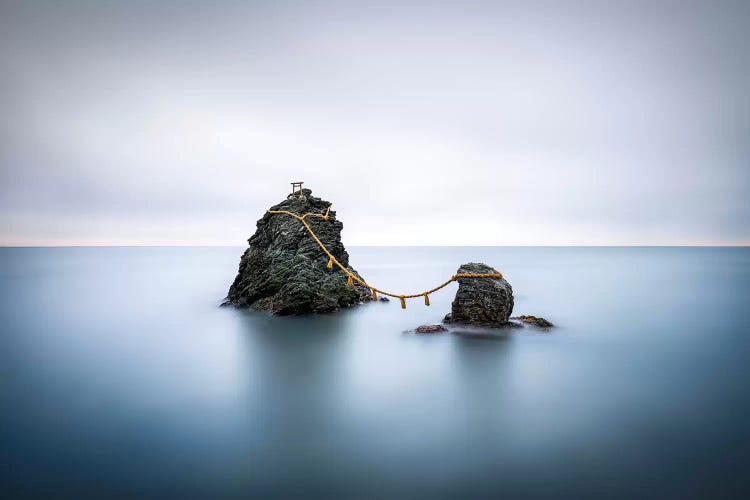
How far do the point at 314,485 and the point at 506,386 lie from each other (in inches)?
153

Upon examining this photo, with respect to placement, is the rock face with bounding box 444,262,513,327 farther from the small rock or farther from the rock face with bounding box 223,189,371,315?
the rock face with bounding box 223,189,371,315

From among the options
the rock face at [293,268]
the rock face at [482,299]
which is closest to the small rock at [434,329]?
the rock face at [482,299]

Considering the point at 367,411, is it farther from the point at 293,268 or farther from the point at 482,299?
the point at 293,268

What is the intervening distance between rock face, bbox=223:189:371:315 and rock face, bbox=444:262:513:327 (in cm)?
407

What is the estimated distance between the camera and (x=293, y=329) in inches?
376

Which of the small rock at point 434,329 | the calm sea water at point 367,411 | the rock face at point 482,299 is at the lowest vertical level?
the calm sea water at point 367,411

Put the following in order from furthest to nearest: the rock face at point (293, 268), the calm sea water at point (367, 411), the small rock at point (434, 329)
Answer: the rock face at point (293, 268), the small rock at point (434, 329), the calm sea water at point (367, 411)

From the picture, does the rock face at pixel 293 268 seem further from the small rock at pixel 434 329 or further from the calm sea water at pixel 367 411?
the small rock at pixel 434 329

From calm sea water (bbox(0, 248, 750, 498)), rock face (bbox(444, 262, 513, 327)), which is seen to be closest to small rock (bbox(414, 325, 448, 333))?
calm sea water (bbox(0, 248, 750, 498))

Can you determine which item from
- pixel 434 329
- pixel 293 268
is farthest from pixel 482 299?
pixel 293 268

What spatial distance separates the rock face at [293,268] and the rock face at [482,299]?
4066 millimetres

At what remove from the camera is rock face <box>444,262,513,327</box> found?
9031mm

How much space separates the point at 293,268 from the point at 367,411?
20.8ft

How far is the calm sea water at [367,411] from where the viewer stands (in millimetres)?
3723
